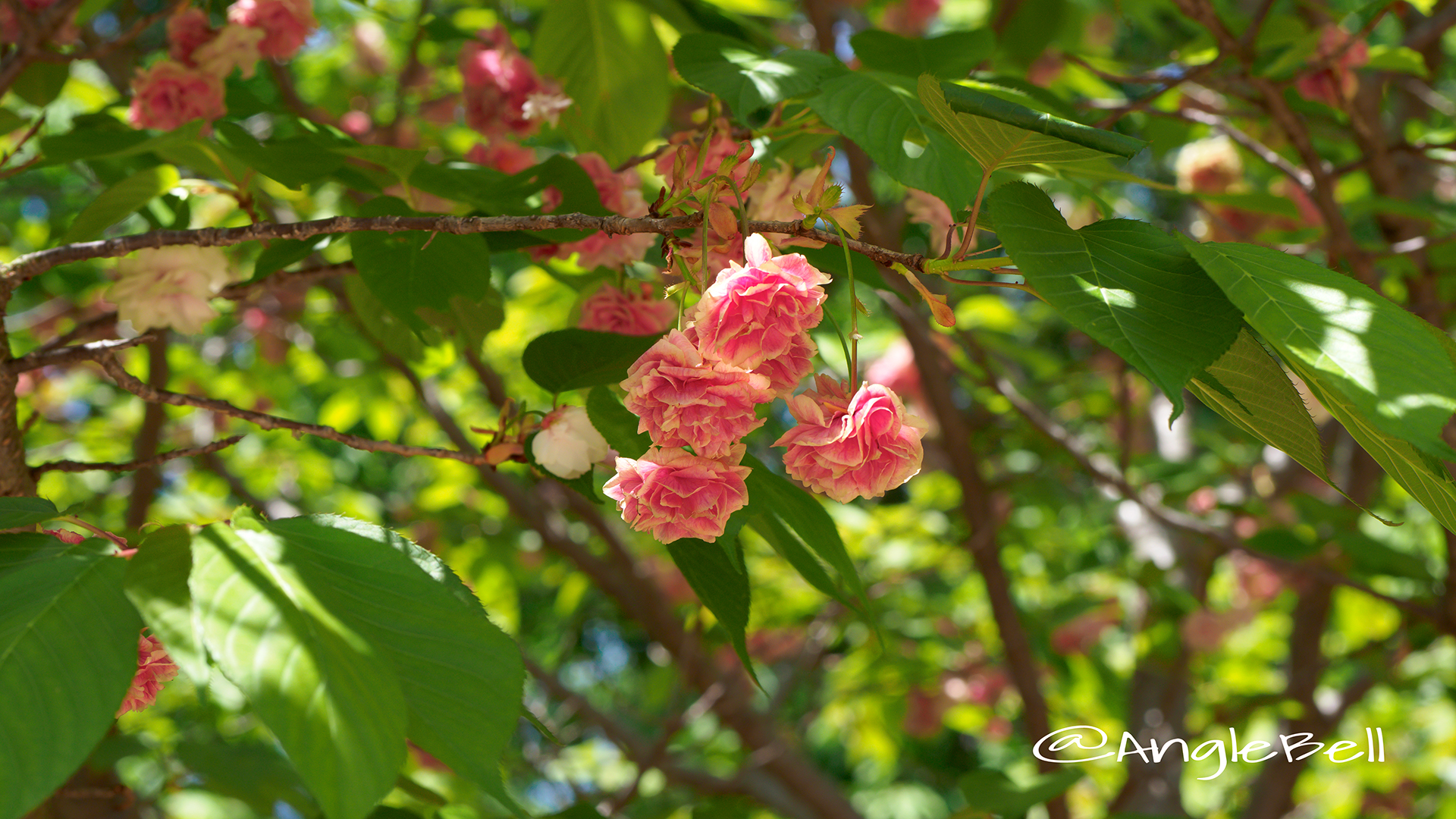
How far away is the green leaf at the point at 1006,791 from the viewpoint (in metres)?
1.11

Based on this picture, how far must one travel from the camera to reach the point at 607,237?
93 centimetres

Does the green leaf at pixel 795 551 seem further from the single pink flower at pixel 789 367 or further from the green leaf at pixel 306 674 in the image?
the green leaf at pixel 306 674

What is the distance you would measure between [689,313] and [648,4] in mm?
780

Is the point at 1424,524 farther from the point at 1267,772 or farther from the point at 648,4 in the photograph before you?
the point at 648,4

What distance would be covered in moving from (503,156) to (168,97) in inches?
16.1

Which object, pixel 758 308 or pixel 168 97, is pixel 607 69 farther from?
pixel 758 308

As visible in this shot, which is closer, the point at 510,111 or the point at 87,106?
the point at 510,111

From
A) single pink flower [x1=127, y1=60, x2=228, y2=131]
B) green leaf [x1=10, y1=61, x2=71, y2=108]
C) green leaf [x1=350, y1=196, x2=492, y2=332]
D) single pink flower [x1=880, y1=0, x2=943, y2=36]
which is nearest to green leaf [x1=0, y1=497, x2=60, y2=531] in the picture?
green leaf [x1=350, y1=196, x2=492, y2=332]

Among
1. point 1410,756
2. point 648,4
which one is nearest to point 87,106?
point 648,4

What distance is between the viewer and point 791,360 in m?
0.61

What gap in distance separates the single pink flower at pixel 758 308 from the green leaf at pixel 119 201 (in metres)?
0.63

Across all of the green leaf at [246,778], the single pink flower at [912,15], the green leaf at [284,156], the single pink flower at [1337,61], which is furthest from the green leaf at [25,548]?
the single pink flower at [912,15]

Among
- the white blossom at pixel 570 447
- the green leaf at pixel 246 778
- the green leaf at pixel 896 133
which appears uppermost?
the green leaf at pixel 896 133

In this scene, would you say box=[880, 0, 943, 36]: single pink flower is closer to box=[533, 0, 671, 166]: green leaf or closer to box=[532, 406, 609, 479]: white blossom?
box=[533, 0, 671, 166]: green leaf
